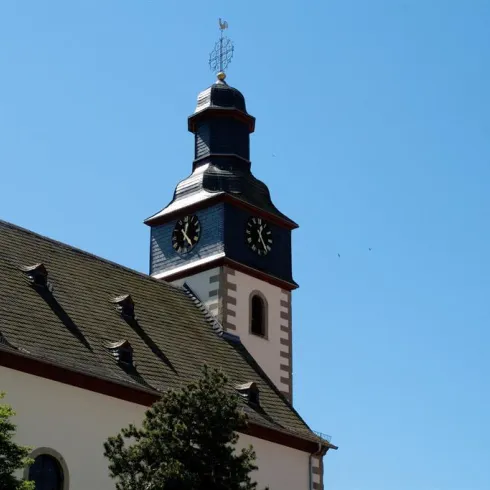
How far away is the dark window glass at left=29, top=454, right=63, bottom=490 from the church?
2 centimetres

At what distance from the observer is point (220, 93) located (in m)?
41.5

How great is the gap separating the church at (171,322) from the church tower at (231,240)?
47 mm

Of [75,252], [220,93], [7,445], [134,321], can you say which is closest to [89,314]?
[134,321]

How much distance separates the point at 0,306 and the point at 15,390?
2597mm

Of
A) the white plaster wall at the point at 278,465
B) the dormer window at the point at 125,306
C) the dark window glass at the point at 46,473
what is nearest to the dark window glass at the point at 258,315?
the white plaster wall at the point at 278,465

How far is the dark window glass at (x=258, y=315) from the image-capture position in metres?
37.8

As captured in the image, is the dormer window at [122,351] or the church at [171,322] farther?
the dormer window at [122,351]

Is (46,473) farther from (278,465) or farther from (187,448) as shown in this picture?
(278,465)

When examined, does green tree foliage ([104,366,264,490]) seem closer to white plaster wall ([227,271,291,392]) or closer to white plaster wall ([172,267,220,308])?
white plaster wall ([227,271,291,392])

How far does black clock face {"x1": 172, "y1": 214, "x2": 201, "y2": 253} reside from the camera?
38.7m

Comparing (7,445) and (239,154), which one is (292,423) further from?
(7,445)

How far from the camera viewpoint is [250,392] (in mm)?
32438

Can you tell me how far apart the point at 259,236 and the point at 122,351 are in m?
11.4

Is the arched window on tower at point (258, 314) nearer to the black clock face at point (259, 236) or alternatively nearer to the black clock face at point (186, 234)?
the black clock face at point (259, 236)
